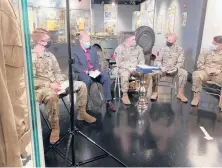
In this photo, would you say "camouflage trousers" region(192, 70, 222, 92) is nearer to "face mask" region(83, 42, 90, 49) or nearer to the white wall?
the white wall

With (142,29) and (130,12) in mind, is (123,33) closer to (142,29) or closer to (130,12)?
(142,29)

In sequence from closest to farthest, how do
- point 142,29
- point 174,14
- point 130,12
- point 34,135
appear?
point 34,135 → point 142,29 → point 174,14 → point 130,12

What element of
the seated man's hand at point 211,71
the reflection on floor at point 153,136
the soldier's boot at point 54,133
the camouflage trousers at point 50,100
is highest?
the seated man's hand at point 211,71

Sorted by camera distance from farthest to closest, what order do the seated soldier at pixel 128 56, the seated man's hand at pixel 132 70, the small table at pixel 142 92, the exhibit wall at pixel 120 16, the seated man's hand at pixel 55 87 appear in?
the exhibit wall at pixel 120 16
the seated soldier at pixel 128 56
the seated man's hand at pixel 132 70
the small table at pixel 142 92
the seated man's hand at pixel 55 87

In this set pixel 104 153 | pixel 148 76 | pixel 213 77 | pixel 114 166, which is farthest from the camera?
pixel 148 76

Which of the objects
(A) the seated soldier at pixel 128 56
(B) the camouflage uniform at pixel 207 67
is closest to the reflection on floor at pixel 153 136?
(B) the camouflage uniform at pixel 207 67

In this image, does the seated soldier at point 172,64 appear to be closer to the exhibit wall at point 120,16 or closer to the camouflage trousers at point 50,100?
the camouflage trousers at point 50,100

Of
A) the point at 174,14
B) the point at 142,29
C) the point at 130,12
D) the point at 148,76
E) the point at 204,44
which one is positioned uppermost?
the point at 130,12

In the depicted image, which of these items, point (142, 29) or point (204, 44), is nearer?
point (142, 29)

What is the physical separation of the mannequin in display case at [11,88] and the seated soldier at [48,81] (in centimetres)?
141

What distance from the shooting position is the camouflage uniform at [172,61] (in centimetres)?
371

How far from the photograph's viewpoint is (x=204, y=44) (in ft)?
14.9

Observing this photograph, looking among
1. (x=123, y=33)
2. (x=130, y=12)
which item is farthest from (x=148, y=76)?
(x=130, y=12)

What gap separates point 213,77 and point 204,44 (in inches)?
53.8
